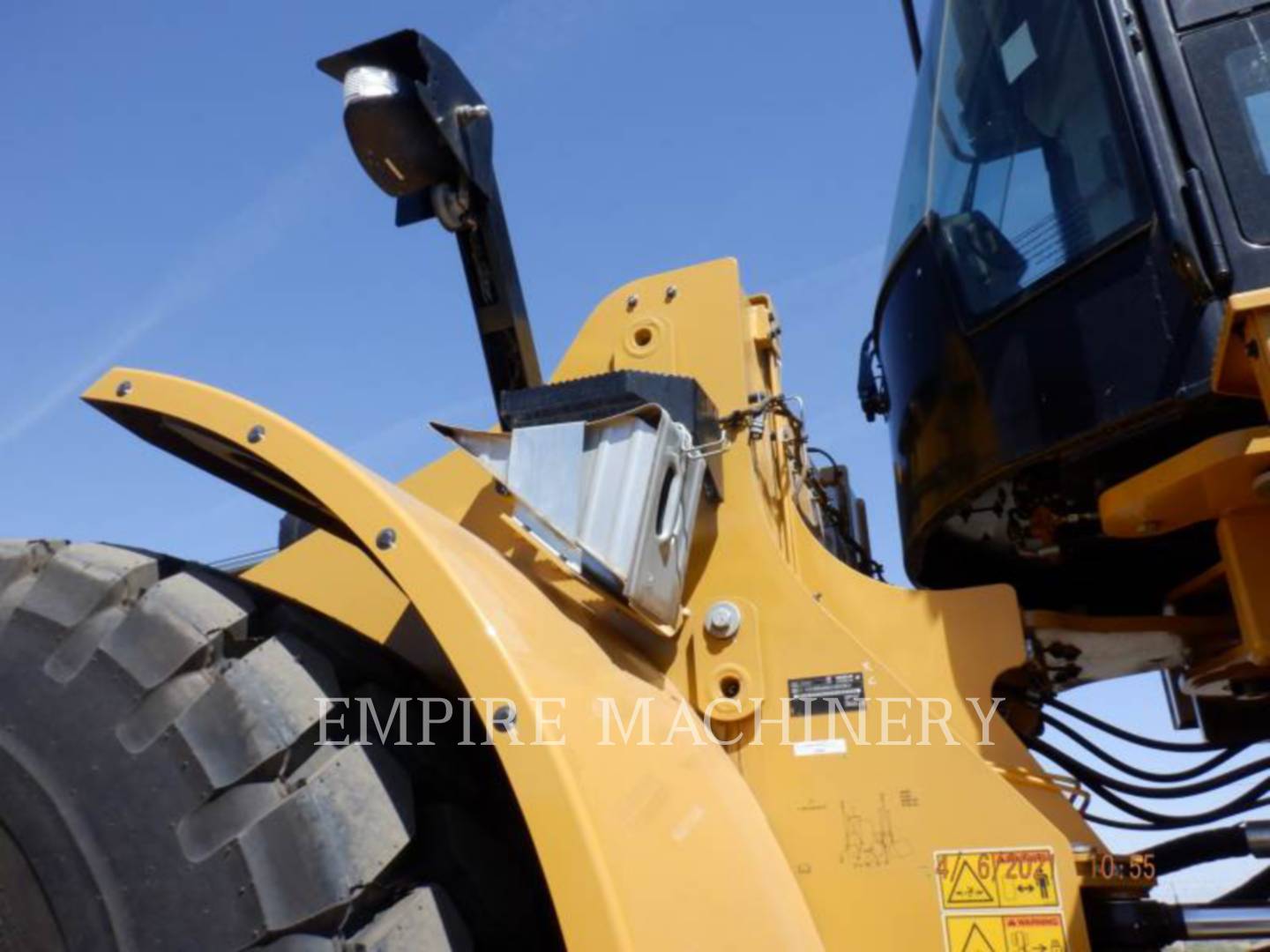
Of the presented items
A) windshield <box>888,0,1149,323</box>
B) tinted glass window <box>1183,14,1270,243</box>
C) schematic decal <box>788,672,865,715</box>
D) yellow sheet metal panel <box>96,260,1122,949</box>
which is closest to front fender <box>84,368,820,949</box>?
yellow sheet metal panel <box>96,260,1122,949</box>

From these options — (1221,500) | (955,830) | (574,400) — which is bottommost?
(955,830)

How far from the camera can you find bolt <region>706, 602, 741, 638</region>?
2.54m

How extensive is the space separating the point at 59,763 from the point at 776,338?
206 cm

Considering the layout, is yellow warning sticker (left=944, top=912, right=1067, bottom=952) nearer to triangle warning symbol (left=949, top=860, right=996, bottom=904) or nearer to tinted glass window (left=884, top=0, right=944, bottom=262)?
triangle warning symbol (left=949, top=860, right=996, bottom=904)

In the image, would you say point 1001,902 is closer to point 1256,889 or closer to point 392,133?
point 1256,889

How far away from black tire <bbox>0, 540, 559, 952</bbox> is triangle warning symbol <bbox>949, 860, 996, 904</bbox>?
79cm

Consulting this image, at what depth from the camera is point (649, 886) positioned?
1.69 m

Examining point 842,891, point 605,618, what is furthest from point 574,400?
point 842,891

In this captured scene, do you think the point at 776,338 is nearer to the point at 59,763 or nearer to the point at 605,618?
the point at 605,618

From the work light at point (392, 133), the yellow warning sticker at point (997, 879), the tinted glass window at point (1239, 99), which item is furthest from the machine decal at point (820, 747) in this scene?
the work light at point (392, 133)

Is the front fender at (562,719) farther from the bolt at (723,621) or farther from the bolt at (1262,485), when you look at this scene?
the bolt at (1262,485)

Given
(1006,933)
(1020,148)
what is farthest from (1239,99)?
(1006,933)

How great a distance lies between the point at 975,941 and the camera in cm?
223

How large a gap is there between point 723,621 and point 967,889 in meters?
0.70
